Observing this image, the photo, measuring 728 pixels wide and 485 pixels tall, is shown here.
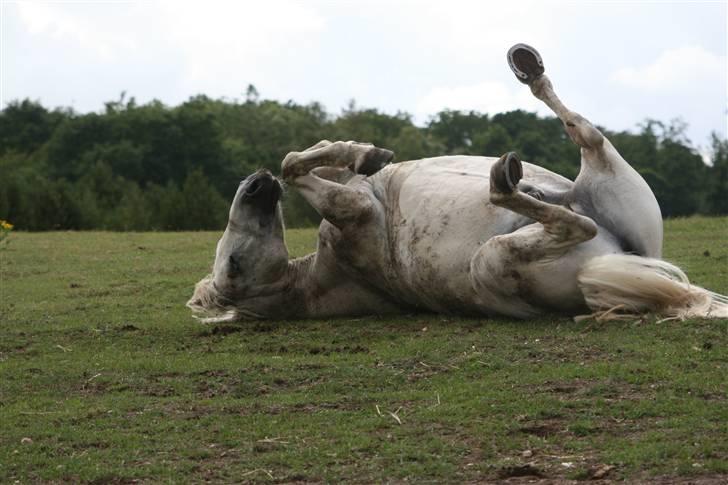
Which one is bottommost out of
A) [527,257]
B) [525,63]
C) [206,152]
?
[527,257]

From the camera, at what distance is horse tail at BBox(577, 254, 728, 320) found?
6.96 metres

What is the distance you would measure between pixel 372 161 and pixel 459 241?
1021mm

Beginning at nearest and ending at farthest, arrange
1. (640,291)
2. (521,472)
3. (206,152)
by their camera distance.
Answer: (521,472) → (640,291) → (206,152)

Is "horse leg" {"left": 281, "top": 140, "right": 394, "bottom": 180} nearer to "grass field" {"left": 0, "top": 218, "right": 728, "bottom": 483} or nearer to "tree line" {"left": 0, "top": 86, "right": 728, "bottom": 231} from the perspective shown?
"grass field" {"left": 0, "top": 218, "right": 728, "bottom": 483}

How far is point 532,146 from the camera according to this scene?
48906mm

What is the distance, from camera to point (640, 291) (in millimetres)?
7020

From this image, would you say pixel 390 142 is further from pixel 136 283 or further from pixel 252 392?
pixel 252 392

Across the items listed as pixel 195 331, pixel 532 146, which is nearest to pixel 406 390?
pixel 195 331

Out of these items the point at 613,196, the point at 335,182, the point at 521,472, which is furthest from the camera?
the point at 335,182

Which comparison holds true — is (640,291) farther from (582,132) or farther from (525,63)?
(525,63)

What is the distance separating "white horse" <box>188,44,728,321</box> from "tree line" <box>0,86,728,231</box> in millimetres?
18754

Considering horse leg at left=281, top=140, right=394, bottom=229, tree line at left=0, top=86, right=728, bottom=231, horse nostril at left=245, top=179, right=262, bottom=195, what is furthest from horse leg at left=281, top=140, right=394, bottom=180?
tree line at left=0, top=86, right=728, bottom=231

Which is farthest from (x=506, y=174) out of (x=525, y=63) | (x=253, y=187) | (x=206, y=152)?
(x=206, y=152)

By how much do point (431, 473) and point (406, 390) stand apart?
151cm
